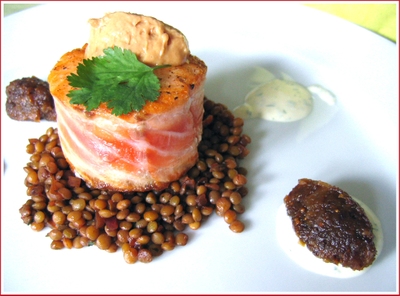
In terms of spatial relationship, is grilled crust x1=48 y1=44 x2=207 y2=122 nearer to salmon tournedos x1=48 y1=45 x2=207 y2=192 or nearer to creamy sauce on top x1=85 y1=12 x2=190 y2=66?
salmon tournedos x1=48 y1=45 x2=207 y2=192

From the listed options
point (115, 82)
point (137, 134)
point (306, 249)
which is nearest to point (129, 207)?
point (137, 134)

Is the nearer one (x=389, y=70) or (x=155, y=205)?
(x=155, y=205)

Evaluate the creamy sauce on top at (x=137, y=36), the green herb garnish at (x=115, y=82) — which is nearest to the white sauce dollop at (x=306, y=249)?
the green herb garnish at (x=115, y=82)

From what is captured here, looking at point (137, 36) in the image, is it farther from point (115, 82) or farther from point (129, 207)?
point (129, 207)

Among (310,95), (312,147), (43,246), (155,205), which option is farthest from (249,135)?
(43,246)

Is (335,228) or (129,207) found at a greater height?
(335,228)

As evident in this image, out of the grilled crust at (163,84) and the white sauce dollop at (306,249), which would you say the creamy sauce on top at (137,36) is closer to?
the grilled crust at (163,84)

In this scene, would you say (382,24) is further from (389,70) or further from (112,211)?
(112,211)

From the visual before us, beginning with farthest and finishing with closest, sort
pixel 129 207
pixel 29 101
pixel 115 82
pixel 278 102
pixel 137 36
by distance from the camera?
Result: pixel 278 102
pixel 29 101
pixel 129 207
pixel 137 36
pixel 115 82
